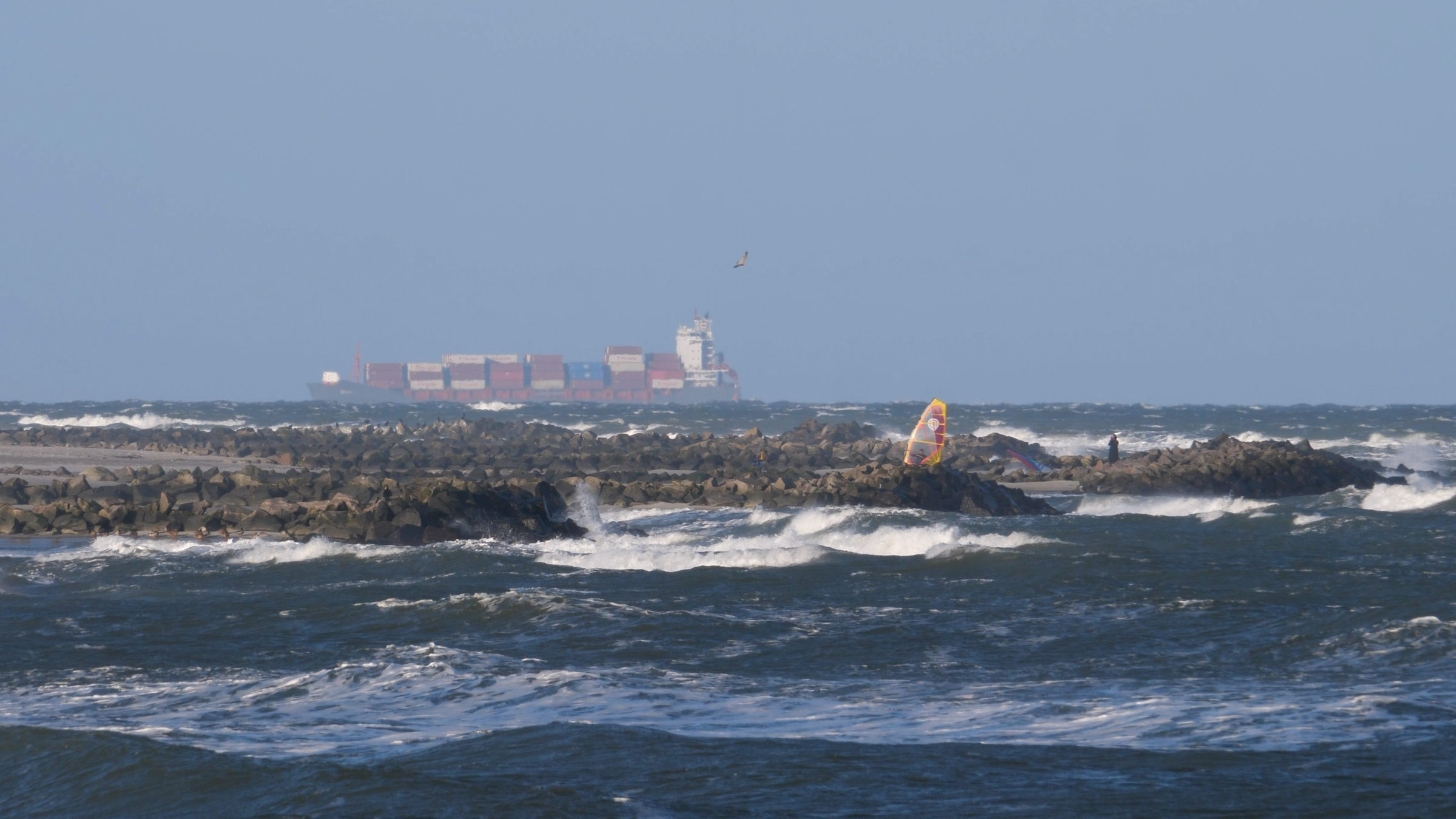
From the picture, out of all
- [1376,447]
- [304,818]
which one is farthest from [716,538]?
[1376,447]

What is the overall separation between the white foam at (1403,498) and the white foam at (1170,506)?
179cm

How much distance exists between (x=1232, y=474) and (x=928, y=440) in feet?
21.2

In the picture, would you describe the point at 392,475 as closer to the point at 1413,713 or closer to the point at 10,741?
the point at 10,741

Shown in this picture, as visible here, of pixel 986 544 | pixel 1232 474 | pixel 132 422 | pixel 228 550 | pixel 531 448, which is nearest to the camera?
pixel 986 544

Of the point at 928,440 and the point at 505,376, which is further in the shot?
the point at 505,376

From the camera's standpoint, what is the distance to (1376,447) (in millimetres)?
54125

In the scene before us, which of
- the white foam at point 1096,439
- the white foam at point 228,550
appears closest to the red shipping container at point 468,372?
the white foam at point 1096,439

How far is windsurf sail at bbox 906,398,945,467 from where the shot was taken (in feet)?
109

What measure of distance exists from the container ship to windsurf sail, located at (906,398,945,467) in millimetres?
143442

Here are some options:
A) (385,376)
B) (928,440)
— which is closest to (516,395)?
(385,376)

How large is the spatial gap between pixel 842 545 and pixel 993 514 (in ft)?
18.8

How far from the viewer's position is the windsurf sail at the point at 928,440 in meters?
33.2

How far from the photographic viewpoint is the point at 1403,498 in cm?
2712

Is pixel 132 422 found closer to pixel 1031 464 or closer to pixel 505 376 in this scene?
pixel 1031 464
